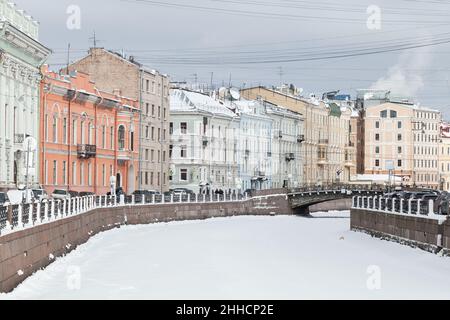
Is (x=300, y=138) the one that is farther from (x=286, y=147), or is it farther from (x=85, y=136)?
(x=85, y=136)

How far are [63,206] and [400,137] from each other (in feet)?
413

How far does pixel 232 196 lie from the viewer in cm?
8838

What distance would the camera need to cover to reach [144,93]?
9219cm

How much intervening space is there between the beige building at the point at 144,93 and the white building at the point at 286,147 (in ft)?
87.3

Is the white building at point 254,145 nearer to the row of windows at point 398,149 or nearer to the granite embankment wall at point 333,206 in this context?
the granite embankment wall at point 333,206

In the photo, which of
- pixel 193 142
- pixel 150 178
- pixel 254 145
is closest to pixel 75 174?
pixel 150 178

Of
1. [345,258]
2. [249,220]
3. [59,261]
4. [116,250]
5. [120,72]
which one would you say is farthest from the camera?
[120,72]

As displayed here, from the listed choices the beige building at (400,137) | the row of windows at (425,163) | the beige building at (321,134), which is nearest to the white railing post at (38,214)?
the beige building at (321,134)

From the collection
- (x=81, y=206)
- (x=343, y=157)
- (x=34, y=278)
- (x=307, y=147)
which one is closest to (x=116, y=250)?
(x=81, y=206)

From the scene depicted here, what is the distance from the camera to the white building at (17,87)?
5872cm
